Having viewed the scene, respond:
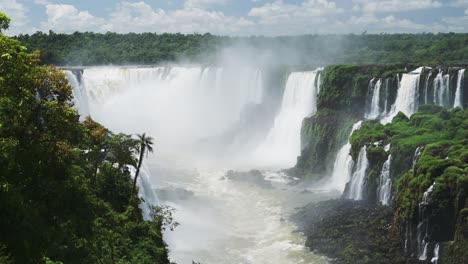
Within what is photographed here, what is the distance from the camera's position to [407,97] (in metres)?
46.2

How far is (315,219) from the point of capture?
3634 cm

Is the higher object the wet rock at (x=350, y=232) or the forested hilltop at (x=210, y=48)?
the forested hilltop at (x=210, y=48)

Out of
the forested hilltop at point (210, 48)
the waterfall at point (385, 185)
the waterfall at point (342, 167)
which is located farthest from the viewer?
the forested hilltop at point (210, 48)

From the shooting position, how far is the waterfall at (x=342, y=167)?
144 feet

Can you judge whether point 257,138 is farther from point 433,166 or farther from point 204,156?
point 433,166

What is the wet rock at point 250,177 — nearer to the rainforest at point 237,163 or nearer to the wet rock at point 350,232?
the rainforest at point 237,163

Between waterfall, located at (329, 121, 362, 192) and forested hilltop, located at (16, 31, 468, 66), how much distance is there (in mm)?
38724

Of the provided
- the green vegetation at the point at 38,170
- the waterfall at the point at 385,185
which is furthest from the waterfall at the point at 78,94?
the green vegetation at the point at 38,170

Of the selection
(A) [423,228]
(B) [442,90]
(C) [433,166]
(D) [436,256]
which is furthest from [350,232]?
(B) [442,90]

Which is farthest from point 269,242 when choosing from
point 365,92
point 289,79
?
point 289,79

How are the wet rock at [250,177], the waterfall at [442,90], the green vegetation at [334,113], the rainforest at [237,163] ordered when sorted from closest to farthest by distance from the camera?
the rainforest at [237,163] → the waterfall at [442,90] → the wet rock at [250,177] → the green vegetation at [334,113]

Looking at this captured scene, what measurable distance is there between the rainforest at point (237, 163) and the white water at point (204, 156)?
0.60ft

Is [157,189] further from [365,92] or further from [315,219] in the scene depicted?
[365,92]

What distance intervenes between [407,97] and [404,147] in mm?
11726
